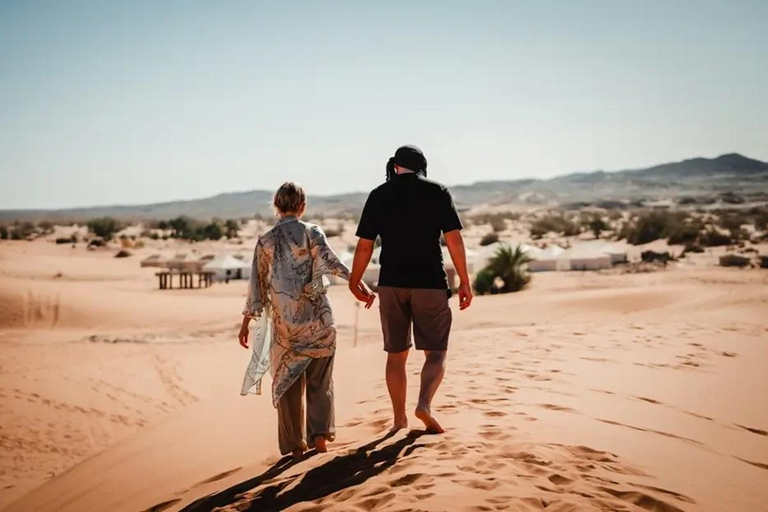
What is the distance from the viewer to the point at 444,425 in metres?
5.16

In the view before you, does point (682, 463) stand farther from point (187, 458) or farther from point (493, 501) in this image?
point (187, 458)

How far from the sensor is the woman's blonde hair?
4.79 m

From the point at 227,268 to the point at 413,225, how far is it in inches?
1197

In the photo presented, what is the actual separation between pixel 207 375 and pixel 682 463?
28.4 feet

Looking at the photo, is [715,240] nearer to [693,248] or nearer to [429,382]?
[693,248]

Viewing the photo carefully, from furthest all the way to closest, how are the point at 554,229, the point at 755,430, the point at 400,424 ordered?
1. the point at 554,229
2. the point at 755,430
3. the point at 400,424

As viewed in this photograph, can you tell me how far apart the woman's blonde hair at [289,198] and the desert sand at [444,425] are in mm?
1650

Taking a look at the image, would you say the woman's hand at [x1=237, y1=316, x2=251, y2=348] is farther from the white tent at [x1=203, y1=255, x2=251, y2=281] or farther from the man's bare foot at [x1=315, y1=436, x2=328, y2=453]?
the white tent at [x1=203, y1=255, x2=251, y2=281]

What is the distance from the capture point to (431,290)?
4656 mm

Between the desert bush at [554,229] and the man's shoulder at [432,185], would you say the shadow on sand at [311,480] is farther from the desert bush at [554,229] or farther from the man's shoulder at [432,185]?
the desert bush at [554,229]

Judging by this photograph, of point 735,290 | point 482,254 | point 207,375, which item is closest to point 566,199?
point 482,254

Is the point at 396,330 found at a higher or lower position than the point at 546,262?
higher

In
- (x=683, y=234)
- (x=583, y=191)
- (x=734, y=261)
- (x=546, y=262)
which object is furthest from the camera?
(x=583, y=191)

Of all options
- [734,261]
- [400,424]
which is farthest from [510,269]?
[400,424]
